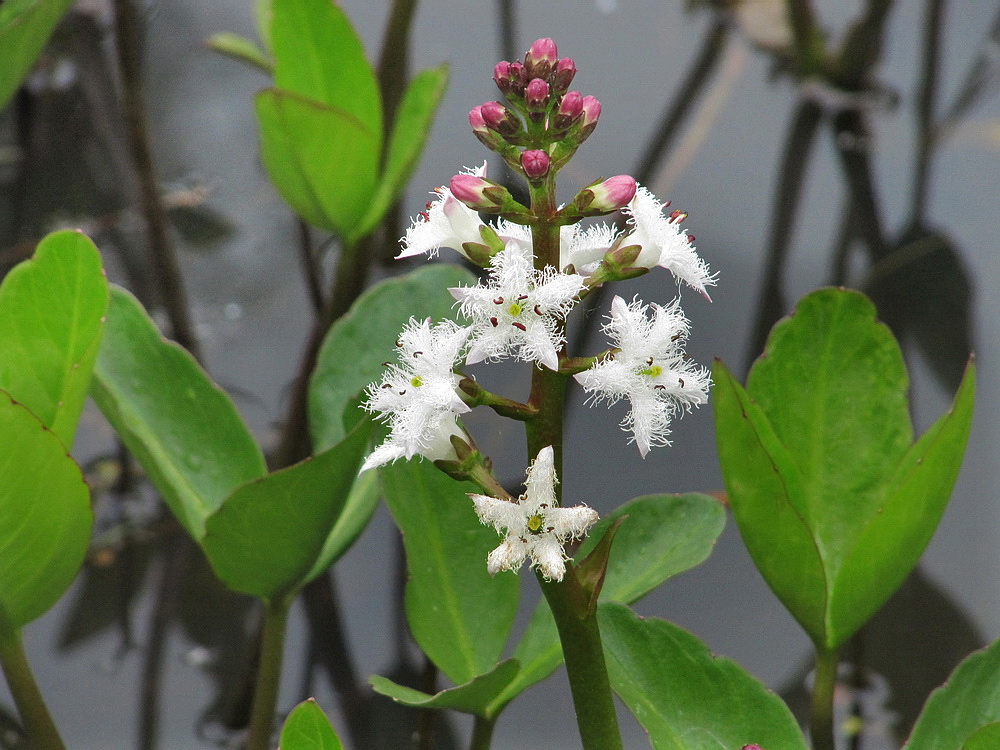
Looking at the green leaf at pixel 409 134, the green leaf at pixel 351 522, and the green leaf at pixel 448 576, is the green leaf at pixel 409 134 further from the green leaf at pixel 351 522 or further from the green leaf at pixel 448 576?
the green leaf at pixel 448 576

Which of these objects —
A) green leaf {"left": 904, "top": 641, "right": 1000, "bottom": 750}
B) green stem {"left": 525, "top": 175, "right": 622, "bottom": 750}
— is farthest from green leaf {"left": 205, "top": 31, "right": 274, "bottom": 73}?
green leaf {"left": 904, "top": 641, "right": 1000, "bottom": 750}

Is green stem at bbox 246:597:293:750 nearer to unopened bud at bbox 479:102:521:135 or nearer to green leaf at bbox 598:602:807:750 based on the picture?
green leaf at bbox 598:602:807:750

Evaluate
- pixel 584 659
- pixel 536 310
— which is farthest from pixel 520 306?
pixel 584 659

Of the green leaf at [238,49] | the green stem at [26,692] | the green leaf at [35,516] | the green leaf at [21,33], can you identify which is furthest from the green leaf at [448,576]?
the green leaf at [238,49]

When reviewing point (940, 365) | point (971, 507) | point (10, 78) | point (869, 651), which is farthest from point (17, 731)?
point (940, 365)

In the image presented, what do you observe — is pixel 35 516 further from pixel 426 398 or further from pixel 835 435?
pixel 835 435

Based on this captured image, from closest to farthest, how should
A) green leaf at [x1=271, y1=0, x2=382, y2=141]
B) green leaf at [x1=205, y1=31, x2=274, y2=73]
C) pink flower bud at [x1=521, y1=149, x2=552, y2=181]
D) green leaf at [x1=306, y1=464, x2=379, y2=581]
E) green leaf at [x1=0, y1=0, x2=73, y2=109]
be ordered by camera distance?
pink flower bud at [x1=521, y1=149, x2=552, y2=181] → green leaf at [x1=306, y1=464, x2=379, y2=581] → green leaf at [x1=0, y1=0, x2=73, y2=109] → green leaf at [x1=271, y1=0, x2=382, y2=141] → green leaf at [x1=205, y1=31, x2=274, y2=73]

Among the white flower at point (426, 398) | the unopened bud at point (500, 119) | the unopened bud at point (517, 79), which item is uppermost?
the unopened bud at point (517, 79)
